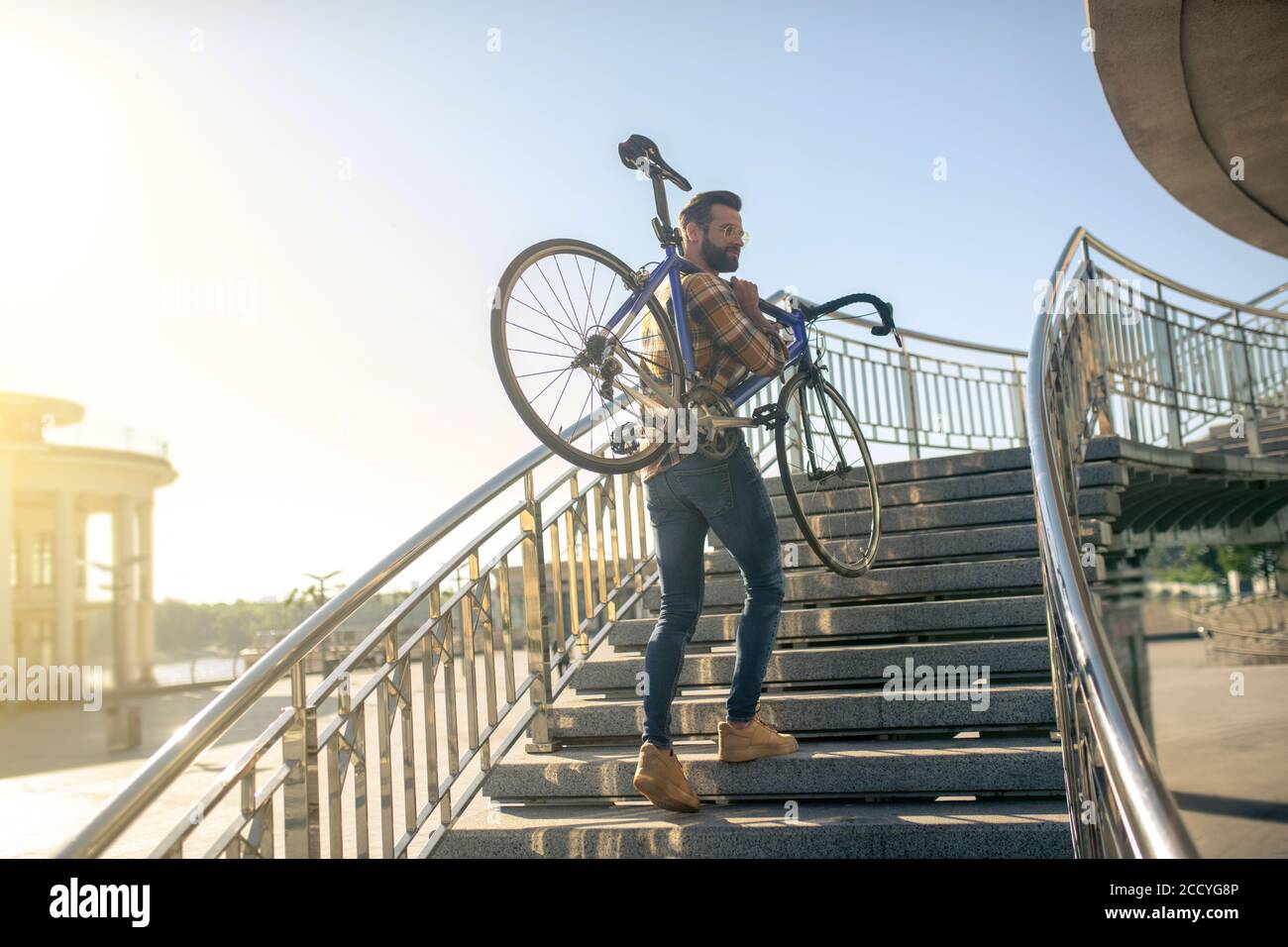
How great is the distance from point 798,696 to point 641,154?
6.97 feet

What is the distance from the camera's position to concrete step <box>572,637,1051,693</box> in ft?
12.7

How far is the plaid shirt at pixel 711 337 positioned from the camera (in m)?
3.35

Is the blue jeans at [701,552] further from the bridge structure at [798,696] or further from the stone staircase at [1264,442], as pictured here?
the stone staircase at [1264,442]

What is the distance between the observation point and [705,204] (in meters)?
3.47

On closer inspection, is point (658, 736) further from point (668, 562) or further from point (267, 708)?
point (267, 708)

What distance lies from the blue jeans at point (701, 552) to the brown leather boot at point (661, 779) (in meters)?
0.04

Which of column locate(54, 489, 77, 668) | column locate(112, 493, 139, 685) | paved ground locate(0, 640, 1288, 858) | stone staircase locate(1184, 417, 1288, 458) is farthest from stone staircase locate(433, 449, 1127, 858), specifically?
column locate(54, 489, 77, 668)

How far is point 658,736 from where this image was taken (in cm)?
318

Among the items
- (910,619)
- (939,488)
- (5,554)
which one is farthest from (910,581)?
(5,554)

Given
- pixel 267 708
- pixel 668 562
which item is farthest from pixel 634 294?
pixel 267 708

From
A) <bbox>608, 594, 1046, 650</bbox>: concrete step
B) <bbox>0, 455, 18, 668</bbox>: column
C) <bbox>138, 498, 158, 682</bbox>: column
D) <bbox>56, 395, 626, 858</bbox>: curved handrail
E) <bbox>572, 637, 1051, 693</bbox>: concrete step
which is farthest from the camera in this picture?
<bbox>138, 498, 158, 682</bbox>: column

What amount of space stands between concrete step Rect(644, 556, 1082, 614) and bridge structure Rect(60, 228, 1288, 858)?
12 millimetres

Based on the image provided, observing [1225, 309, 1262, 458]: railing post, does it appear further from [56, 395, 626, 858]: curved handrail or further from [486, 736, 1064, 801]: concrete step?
[56, 395, 626, 858]: curved handrail

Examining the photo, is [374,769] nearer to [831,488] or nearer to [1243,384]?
[831,488]
